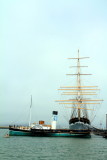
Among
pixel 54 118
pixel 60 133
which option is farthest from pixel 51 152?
pixel 54 118

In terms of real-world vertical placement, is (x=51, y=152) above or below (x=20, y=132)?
below

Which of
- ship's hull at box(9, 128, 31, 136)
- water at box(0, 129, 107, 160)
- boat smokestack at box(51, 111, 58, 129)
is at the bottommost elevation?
water at box(0, 129, 107, 160)

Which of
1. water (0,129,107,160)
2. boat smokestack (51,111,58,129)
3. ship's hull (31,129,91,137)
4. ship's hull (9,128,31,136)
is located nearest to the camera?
water (0,129,107,160)

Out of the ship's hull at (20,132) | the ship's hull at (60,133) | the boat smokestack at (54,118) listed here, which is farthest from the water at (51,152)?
the boat smokestack at (54,118)

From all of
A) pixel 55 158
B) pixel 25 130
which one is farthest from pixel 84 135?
pixel 55 158

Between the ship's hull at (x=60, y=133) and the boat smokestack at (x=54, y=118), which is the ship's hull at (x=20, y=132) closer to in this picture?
the ship's hull at (x=60, y=133)

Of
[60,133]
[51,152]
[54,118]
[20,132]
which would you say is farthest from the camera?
[54,118]

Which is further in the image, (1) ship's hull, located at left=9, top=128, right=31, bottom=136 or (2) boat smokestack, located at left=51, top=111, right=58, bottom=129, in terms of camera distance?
(2) boat smokestack, located at left=51, top=111, right=58, bottom=129

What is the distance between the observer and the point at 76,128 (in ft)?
197

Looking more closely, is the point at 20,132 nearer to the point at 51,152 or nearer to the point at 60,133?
the point at 60,133

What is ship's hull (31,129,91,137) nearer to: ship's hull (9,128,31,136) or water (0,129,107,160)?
ship's hull (9,128,31,136)

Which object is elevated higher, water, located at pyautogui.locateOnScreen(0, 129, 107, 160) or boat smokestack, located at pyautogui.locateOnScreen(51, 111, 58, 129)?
boat smokestack, located at pyautogui.locateOnScreen(51, 111, 58, 129)

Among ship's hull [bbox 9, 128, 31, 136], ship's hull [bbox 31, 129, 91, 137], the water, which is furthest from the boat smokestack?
the water

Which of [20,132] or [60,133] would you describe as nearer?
[60,133]
